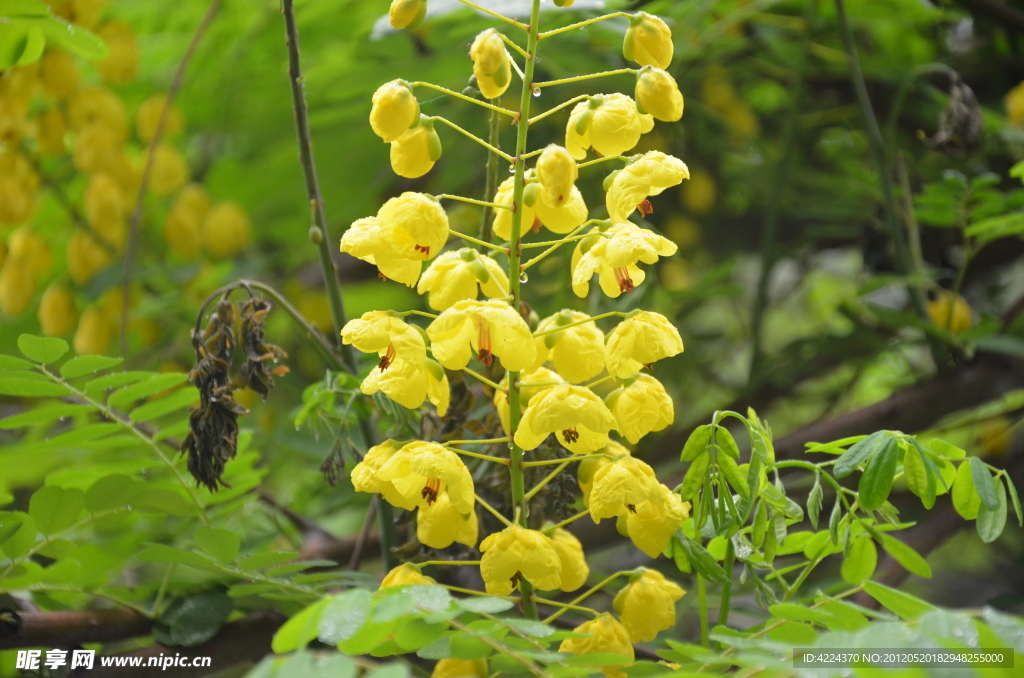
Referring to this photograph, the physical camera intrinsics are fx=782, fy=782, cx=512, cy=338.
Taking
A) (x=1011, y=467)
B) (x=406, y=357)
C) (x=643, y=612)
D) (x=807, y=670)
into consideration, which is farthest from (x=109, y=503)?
(x=1011, y=467)

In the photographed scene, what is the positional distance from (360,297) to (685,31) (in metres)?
0.97

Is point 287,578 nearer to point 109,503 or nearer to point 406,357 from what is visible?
point 109,503

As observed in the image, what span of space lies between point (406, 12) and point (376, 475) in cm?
34

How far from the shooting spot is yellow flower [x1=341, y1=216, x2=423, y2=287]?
1.77 feet

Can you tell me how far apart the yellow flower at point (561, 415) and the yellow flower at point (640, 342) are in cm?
3

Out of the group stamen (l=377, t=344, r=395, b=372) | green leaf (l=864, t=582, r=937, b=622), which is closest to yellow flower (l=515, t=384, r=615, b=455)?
stamen (l=377, t=344, r=395, b=372)

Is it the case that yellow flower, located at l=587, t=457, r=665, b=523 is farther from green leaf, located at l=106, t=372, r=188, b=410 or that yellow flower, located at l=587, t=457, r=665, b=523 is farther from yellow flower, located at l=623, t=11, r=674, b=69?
green leaf, located at l=106, t=372, r=188, b=410

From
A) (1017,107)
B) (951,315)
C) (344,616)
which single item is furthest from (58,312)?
(1017,107)

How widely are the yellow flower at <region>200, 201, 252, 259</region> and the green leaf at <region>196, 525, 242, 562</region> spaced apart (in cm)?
71

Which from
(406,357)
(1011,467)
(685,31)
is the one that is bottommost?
(1011,467)

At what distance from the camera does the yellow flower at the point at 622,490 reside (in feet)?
1.74

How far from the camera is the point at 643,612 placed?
0.58 metres

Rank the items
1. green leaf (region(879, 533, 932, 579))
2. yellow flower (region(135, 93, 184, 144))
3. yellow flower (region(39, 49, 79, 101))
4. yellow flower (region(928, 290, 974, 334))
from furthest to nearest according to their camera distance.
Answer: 1. yellow flower (region(135, 93, 184, 144))
2. yellow flower (region(928, 290, 974, 334))
3. yellow flower (region(39, 49, 79, 101))
4. green leaf (region(879, 533, 932, 579))

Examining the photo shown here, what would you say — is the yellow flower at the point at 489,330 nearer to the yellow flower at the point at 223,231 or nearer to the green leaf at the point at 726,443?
the green leaf at the point at 726,443
